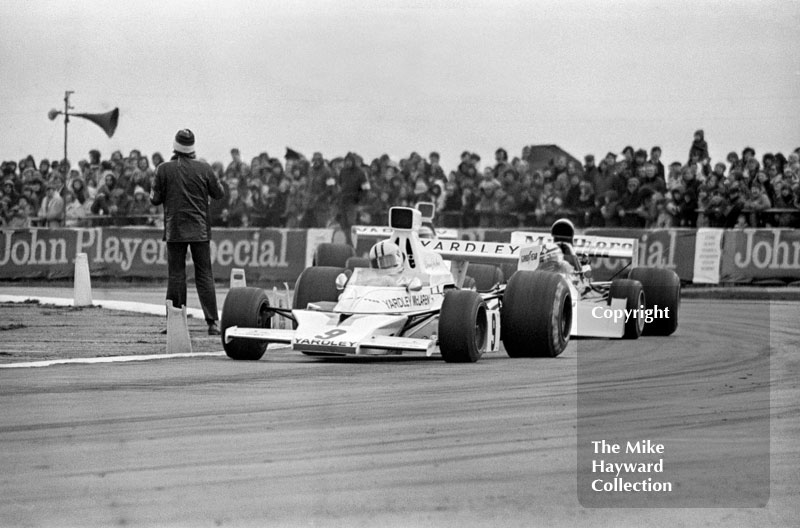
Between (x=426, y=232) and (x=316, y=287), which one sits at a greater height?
(x=426, y=232)

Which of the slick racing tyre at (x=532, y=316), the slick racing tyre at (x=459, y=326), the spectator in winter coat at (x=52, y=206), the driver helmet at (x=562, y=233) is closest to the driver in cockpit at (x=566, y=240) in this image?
the driver helmet at (x=562, y=233)

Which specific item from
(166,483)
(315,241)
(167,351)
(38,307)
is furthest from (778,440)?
(315,241)

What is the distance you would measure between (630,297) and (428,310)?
308 centimetres

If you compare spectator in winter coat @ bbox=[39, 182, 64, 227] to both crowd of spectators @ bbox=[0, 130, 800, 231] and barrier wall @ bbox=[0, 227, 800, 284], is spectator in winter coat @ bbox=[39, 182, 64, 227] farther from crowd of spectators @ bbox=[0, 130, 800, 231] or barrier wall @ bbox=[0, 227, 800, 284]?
barrier wall @ bbox=[0, 227, 800, 284]

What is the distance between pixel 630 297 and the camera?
42.8ft

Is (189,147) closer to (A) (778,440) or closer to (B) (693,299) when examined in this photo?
(A) (778,440)

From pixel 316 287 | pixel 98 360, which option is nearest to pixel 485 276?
pixel 316 287

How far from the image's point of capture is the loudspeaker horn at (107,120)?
1009 centimetres

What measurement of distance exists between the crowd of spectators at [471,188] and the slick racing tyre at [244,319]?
788 cm

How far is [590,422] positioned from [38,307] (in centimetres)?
1077

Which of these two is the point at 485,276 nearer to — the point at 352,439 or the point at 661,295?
the point at 661,295

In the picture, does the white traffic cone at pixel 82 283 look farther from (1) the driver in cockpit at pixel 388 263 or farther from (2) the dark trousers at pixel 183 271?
(1) the driver in cockpit at pixel 388 263

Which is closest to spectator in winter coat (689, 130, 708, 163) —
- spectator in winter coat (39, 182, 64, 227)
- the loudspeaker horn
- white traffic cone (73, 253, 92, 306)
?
white traffic cone (73, 253, 92, 306)

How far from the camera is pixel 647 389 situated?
8180 millimetres
